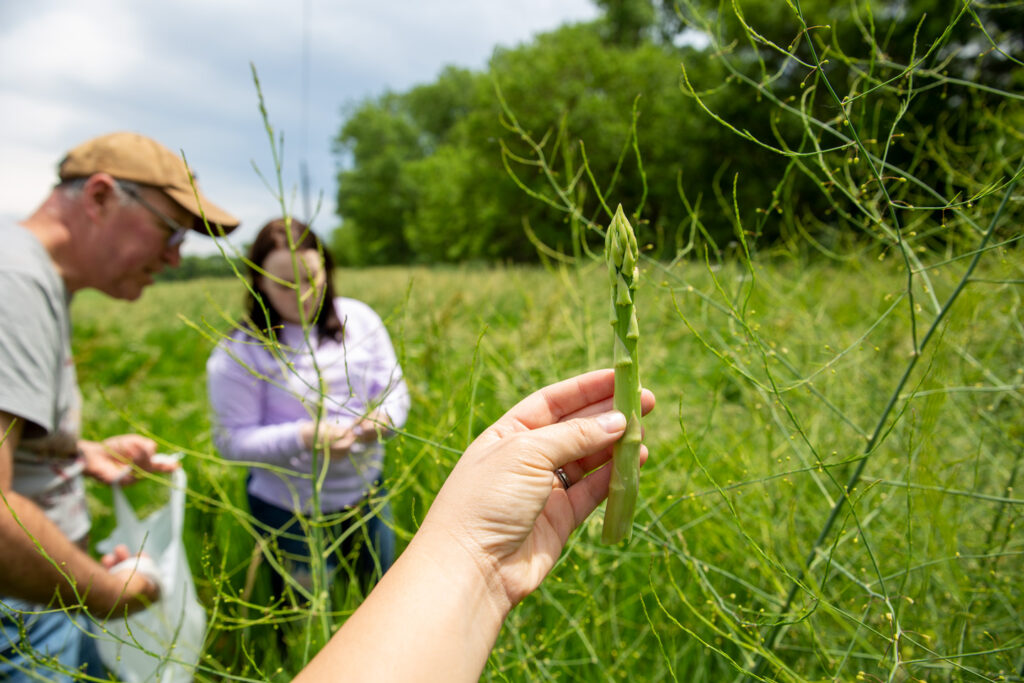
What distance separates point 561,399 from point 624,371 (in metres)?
Answer: 0.22

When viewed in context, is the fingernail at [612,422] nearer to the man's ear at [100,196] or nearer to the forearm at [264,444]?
the forearm at [264,444]

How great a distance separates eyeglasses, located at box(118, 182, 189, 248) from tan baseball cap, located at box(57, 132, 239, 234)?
39 millimetres

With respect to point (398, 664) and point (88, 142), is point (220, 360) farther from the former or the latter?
point (398, 664)

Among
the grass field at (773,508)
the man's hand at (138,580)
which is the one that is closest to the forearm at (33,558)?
the man's hand at (138,580)

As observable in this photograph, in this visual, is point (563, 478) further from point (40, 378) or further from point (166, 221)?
point (166, 221)

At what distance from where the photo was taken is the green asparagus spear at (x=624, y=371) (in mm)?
937

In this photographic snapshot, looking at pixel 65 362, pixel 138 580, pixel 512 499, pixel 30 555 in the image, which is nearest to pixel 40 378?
pixel 65 362

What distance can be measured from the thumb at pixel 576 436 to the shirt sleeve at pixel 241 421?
1.42m

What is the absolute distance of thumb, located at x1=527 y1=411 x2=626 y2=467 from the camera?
3.17ft

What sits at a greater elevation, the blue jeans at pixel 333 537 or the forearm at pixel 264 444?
the forearm at pixel 264 444

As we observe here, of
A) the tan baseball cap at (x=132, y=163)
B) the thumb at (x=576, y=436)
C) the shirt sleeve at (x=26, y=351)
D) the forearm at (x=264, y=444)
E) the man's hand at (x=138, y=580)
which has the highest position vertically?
the tan baseball cap at (x=132, y=163)

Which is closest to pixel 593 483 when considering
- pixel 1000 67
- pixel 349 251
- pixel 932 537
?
pixel 932 537

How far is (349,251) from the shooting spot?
45.9m

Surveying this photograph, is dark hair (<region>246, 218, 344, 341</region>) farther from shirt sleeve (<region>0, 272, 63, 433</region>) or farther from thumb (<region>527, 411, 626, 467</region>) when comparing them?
thumb (<region>527, 411, 626, 467</region>)
